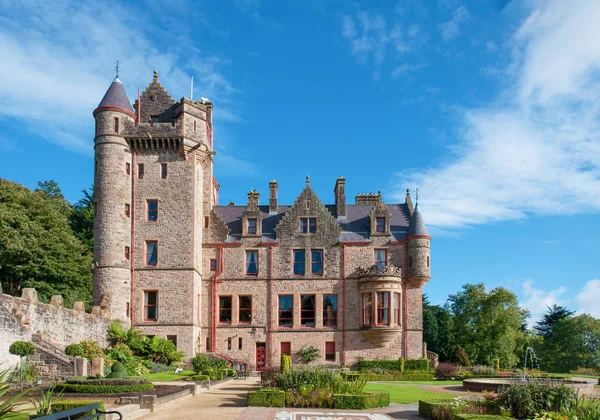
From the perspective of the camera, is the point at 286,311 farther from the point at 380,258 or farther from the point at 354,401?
the point at 354,401

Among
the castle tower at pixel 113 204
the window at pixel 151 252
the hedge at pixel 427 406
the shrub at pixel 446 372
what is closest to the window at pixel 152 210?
the castle tower at pixel 113 204

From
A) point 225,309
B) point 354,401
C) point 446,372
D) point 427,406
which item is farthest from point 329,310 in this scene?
point 427,406

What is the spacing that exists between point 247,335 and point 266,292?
3201mm

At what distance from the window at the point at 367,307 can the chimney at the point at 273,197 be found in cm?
916

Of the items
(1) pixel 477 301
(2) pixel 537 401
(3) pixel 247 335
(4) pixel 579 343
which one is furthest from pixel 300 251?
(4) pixel 579 343

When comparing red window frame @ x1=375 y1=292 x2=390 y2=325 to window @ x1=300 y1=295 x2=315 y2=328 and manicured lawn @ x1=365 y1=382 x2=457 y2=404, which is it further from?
manicured lawn @ x1=365 y1=382 x2=457 y2=404

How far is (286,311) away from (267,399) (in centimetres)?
2243

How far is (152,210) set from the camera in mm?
40594

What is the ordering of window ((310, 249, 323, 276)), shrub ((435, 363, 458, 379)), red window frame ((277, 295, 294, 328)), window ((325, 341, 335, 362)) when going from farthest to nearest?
window ((310, 249, 323, 276)) < red window frame ((277, 295, 294, 328)) < window ((325, 341, 335, 362)) < shrub ((435, 363, 458, 379))

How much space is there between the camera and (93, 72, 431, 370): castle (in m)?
39.3

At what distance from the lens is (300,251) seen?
42.6 m

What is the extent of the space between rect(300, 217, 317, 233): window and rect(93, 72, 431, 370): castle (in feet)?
0.23

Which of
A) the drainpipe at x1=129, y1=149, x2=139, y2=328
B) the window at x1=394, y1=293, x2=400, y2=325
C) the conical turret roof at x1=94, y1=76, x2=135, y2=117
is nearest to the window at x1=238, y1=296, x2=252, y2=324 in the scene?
the drainpipe at x1=129, y1=149, x2=139, y2=328

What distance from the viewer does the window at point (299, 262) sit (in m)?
42.4
